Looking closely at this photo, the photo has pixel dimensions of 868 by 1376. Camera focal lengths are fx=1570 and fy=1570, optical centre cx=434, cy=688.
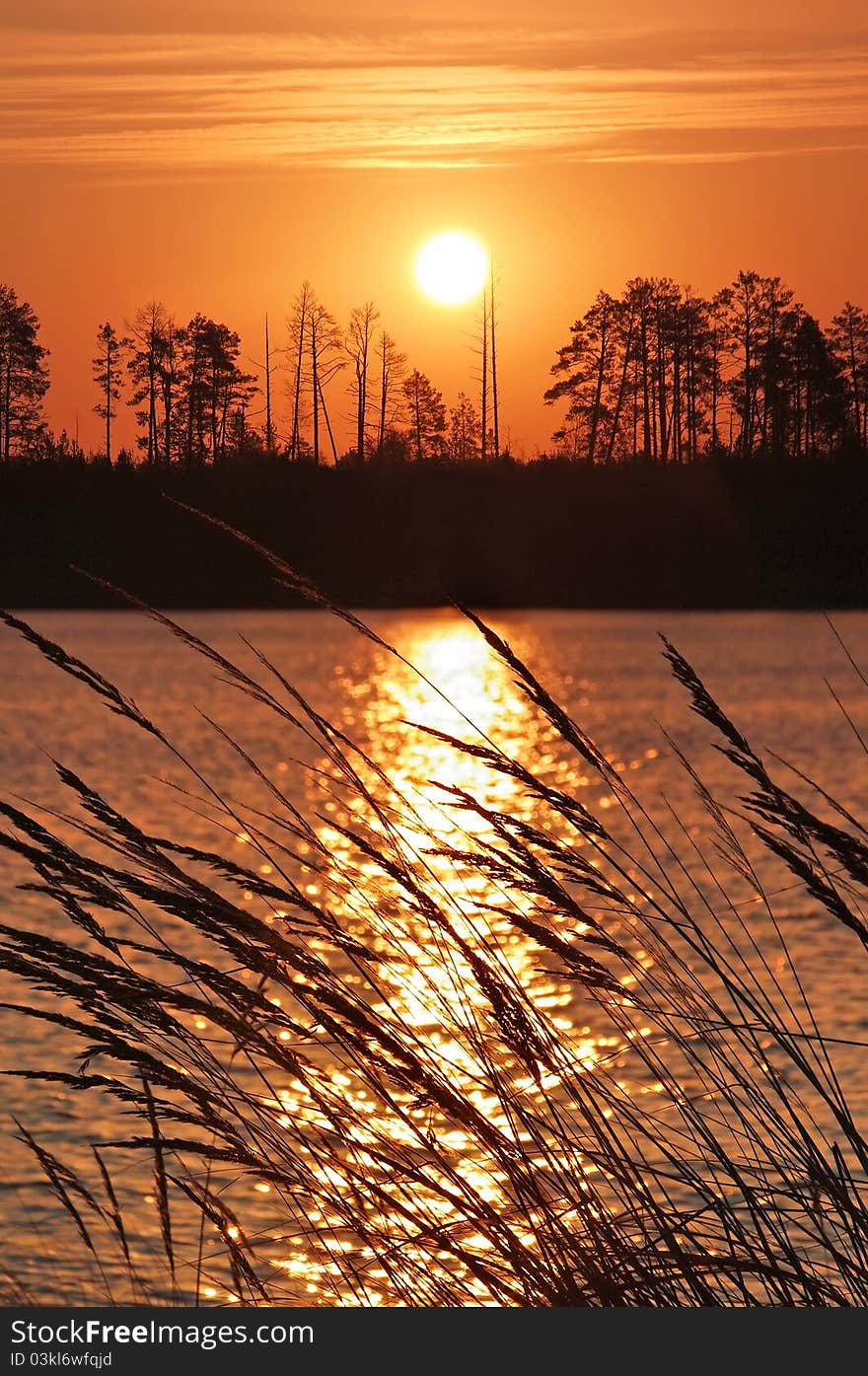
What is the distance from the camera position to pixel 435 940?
210 cm

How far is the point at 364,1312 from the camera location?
1.67 meters

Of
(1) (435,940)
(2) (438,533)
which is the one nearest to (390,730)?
(1) (435,940)

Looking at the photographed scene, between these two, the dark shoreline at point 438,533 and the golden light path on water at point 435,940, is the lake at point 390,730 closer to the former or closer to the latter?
the golden light path on water at point 435,940

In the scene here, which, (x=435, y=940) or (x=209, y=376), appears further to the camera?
(x=209, y=376)

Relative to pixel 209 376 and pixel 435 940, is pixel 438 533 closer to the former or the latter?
pixel 209 376

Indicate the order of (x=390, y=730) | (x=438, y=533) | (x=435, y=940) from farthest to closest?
1. (x=438, y=533)
2. (x=390, y=730)
3. (x=435, y=940)

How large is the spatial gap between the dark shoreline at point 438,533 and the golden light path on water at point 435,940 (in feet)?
14.5

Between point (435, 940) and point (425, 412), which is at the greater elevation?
point (425, 412)

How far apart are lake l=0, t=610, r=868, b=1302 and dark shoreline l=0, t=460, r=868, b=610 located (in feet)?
11.5

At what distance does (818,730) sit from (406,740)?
7002mm

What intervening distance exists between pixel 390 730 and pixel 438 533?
33688 millimetres

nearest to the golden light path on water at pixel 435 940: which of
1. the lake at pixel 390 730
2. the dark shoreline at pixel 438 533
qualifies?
the lake at pixel 390 730

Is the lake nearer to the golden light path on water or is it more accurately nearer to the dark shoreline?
the golden light path on water

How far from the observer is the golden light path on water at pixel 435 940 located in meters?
1.99
